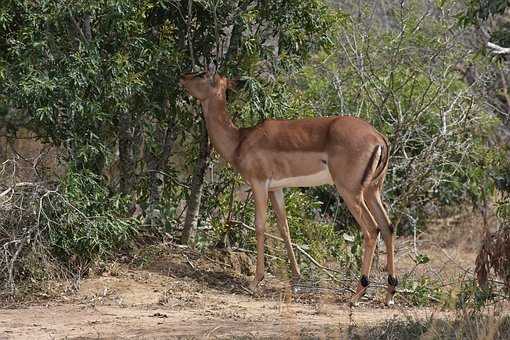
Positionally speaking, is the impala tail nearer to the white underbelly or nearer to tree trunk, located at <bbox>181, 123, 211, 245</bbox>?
the white underbelly

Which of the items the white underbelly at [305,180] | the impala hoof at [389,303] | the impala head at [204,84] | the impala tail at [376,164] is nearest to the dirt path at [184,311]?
the impala hoof at [389,303]

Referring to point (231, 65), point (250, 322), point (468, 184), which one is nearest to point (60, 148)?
point (231, 65)

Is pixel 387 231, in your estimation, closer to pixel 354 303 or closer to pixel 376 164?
pixel 376 164

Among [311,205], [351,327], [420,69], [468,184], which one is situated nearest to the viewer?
[351,327]

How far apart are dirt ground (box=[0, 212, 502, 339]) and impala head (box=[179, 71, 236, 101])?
5.45 ft

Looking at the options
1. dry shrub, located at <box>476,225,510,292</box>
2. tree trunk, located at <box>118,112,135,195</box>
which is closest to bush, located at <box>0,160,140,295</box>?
tree trunk, located at <box>118,112,135,195</box>

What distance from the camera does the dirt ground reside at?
756 cm

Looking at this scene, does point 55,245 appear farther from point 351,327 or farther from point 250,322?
point 351,327

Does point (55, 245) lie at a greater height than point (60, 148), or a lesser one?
lesser

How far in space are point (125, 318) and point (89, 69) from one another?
2.24 meters

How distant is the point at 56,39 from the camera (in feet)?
30.2

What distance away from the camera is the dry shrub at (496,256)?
670cm

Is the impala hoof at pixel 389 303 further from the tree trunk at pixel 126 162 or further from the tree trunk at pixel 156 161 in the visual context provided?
the tree trunk at pixel 126 162

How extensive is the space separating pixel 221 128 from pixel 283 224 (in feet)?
3.71
